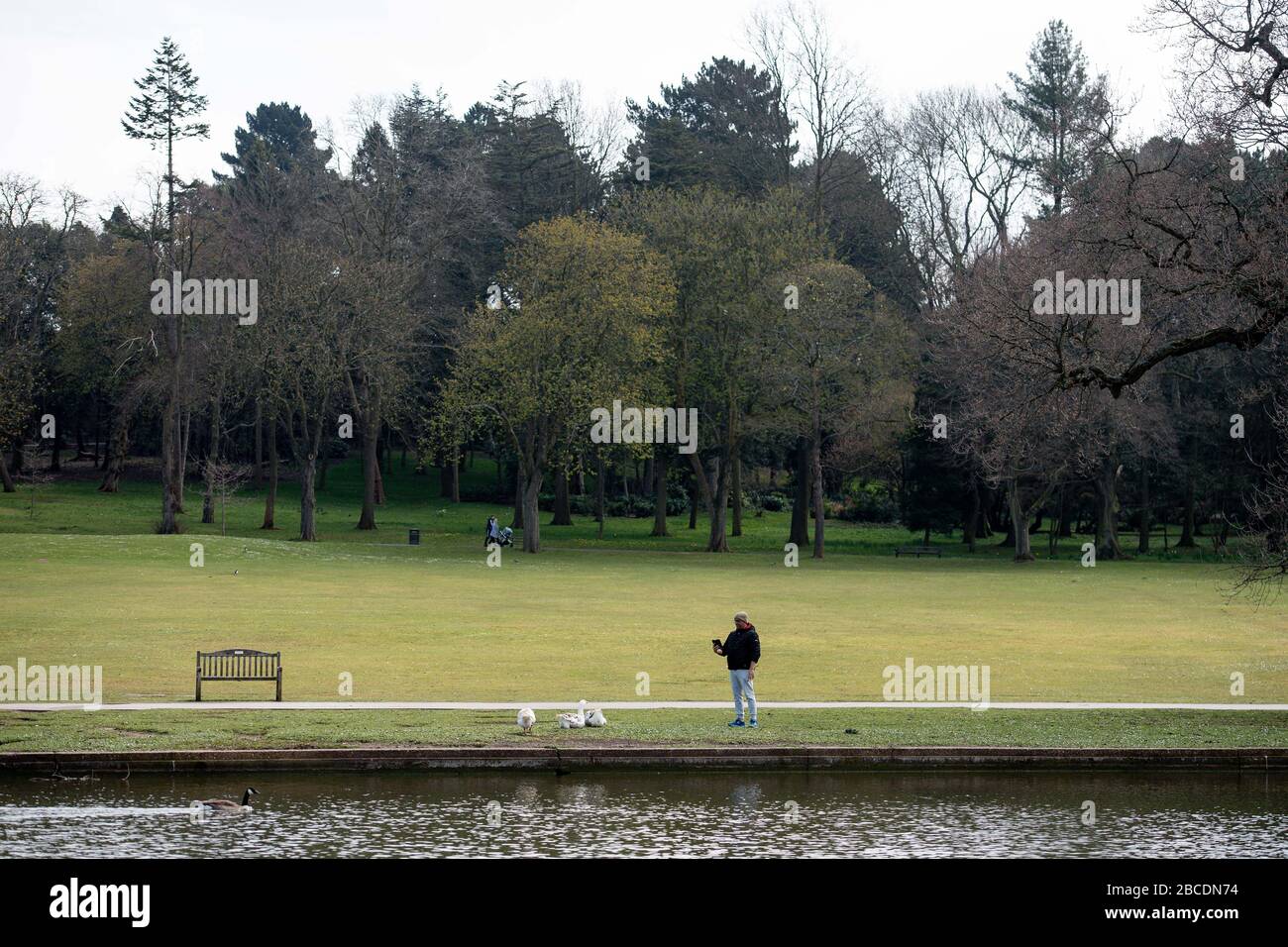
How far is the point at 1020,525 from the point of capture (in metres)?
72.9

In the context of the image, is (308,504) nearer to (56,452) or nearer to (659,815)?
(56,452)

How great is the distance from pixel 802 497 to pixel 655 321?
14.2 m

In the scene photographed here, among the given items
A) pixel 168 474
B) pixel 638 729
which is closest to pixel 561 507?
pixel 168 474

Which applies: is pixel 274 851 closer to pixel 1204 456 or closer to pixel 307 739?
pixel 307 739

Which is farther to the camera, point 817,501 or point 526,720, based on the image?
point 817,501

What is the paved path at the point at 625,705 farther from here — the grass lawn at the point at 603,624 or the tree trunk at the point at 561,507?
the tree trunk at the point at 561,507

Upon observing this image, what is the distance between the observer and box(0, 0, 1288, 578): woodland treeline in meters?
69.2

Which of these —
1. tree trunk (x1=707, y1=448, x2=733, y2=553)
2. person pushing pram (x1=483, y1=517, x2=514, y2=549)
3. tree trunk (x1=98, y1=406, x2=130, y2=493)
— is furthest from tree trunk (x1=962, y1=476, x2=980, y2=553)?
tree trunk (x1=98, y1=406, x2=130, y2=493)

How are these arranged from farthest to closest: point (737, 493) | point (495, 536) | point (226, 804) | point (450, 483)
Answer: point (450, 483)
point (737, 493)
point (495, 536)
point (226, 804)

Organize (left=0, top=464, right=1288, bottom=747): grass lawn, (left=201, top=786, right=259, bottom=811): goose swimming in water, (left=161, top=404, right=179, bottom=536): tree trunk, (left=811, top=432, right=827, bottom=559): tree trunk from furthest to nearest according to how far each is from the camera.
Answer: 1. (left=811, top=432, right=827, bottom=559): tree trunk
2. (left=161, top=404, right=179, bottom=536): tree trunk
3. (left=0, top=464, right=1288, bottom=747): grass lawn
4. (left=201, top=786, right=259, bottom=811): goose swimming in water

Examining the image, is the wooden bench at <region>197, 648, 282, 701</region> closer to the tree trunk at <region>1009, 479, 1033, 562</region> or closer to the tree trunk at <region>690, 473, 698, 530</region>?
the tree trunk at <region>1009, 479, 1033, 562</region>

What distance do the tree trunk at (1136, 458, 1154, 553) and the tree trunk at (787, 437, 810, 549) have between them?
1946cm

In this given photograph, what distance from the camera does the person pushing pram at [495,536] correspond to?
70438mm

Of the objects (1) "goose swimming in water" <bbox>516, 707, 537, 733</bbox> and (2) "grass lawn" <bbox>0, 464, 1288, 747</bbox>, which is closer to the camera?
(1) "goose swimming in water" <bbox>516, 707, 537, 733</bbox>
